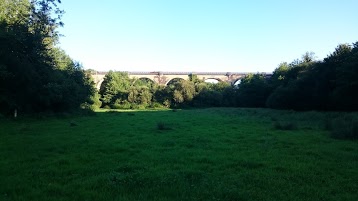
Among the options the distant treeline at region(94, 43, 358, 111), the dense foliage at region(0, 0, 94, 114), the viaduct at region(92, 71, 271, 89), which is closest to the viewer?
the dense foliage at region(0, 0, 94, 114)

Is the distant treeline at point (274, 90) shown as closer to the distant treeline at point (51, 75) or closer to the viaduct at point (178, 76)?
the distant treeline at point (51, 75)

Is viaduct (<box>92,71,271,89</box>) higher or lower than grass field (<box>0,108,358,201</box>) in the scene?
higher

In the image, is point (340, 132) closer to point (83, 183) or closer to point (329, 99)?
point (83, 183)

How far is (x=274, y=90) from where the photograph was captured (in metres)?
70.5

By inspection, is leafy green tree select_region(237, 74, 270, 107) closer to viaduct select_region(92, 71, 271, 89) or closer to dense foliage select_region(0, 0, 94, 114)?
viaduct select_region(92, 71, 271, 89)

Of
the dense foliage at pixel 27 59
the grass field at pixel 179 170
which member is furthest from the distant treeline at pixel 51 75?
the grass field at pixel 179 170

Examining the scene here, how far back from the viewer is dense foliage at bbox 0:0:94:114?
2894cm

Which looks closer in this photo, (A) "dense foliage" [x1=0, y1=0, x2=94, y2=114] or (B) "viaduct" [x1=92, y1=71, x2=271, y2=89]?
(A) "dense foliage" [x1=0, y1=0, x2=94, y2=114]

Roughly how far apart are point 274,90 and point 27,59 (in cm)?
5190

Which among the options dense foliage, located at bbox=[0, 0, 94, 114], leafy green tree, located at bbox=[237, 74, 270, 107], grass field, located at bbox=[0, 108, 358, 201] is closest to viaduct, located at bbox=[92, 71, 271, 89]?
leafy green tree, located at bbox=[237, 74, 270, 107]

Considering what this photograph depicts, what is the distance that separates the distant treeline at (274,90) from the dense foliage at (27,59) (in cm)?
3050

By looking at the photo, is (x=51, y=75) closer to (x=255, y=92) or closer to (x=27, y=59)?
(x=27, y=59)

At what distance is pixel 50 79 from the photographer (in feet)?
123

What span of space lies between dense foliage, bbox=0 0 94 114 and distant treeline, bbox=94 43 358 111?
1201 inches
